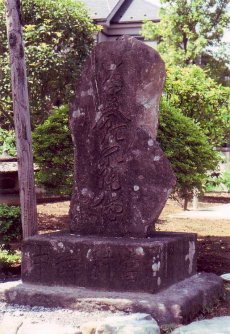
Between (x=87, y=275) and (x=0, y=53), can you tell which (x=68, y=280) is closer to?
(x=87, y=275)

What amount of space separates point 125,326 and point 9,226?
3.63 m

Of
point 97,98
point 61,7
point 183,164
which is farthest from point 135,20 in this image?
point 97,98

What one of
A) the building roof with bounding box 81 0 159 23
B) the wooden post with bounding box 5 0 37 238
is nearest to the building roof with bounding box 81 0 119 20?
the building roof with bounding box 81 0 159 23

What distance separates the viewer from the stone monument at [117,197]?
513 cm

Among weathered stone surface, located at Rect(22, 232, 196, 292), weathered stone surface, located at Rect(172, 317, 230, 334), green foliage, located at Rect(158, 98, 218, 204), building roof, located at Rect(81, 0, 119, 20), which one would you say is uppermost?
building roof, located at Rect(81, 0, 119, 20)

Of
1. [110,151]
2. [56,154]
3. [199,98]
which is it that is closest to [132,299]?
[110,151]

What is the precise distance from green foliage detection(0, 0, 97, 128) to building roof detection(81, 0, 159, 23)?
13.6 m

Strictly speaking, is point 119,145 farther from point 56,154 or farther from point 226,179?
point 226,179

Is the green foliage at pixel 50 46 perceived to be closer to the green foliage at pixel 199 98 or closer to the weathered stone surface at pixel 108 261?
the green foliage at pixel 199 98

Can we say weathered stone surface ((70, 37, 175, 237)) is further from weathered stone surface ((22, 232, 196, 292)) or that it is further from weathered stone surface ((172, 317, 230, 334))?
weathered stone surface ((172, 317, 230, 334))

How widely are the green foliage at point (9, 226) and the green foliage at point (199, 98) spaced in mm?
5259

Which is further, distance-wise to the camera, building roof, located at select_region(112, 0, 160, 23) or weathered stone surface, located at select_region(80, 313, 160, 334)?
building roof, located at select_region(112, 0, 160, 23)

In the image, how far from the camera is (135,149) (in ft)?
18.3

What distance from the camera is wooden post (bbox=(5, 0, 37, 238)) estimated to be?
7.34 m
